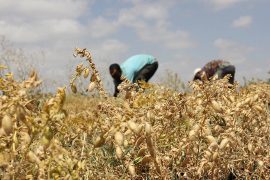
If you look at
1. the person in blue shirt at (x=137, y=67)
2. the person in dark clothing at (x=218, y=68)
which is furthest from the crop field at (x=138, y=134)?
the person in blue shirt at (x=137, y=67)

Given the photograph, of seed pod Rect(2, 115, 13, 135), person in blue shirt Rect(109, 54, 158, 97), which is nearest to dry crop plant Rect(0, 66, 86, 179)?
seed pod Rect(2, 115, 13, 135)

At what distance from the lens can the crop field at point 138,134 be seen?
1372 millimetres

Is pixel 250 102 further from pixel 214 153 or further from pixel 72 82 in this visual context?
pixel 72 82

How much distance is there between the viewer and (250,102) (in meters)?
2.00

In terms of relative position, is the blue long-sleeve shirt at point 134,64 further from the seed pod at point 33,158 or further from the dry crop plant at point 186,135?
the seed pod at point 33,158

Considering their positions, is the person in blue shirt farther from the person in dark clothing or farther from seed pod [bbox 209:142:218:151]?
seed pod [bbox 209:142:218:151]

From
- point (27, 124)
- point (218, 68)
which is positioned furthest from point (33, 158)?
point (218, 68)

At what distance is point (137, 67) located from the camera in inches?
328

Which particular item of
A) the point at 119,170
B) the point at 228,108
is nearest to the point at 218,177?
the point at 228,108

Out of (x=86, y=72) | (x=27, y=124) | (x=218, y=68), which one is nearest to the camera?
(x=27, y=124)

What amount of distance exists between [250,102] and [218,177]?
32 cm

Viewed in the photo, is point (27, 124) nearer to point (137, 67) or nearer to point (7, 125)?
point (7, 125)

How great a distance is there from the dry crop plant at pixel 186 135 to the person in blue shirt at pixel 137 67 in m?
5.81

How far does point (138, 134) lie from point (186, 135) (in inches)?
22.3
